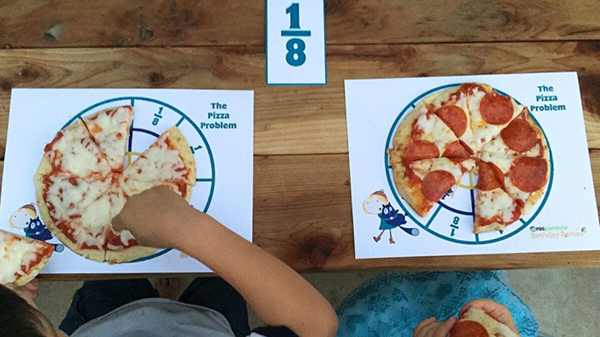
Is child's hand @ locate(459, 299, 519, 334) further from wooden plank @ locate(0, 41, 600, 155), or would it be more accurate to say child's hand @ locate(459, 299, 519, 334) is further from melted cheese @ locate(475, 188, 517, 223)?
wooden plank @ locate(0, 41, 600, 155)

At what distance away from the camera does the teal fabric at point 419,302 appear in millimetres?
936

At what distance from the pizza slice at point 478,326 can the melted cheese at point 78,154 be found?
667 mm

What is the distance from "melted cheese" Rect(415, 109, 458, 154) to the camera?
2.84ft

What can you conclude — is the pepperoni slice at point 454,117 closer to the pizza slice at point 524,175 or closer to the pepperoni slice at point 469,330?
the pizza slice at point 524,175

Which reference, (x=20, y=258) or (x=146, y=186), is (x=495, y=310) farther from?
(x=20, y=258)

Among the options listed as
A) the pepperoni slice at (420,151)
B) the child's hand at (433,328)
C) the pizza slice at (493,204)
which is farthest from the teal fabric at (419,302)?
the pepperoni slice at (420,151)

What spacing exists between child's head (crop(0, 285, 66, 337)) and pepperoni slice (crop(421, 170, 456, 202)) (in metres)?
0.61

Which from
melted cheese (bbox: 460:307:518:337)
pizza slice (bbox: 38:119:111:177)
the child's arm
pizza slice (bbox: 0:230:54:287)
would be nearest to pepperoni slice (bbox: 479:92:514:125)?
melted cheese (bbox: 460:307:518:337)

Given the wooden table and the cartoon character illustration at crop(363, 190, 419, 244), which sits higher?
the wooden table

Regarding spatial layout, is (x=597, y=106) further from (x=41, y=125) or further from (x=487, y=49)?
(x=41, y=125)

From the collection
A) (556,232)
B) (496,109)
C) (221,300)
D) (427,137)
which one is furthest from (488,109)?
(221,300)

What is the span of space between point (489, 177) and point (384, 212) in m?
0.20

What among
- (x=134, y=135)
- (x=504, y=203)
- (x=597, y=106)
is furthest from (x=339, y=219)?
(x=597, y=106)

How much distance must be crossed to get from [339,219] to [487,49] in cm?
42
